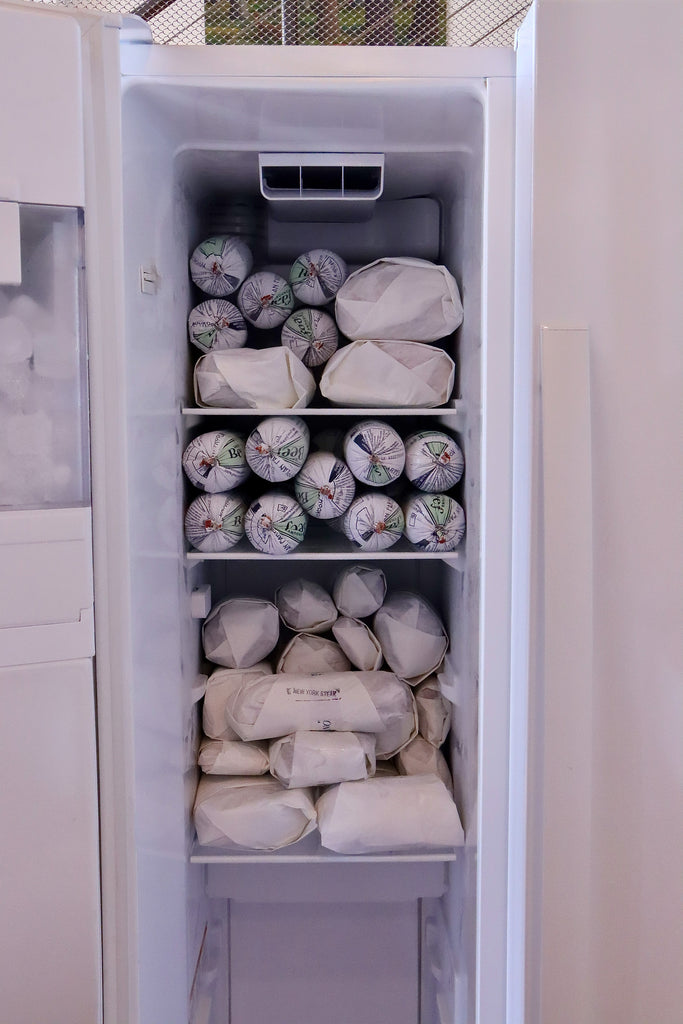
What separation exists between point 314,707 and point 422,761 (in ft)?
0.70

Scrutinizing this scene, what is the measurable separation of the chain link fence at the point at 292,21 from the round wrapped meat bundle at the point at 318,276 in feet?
1.23

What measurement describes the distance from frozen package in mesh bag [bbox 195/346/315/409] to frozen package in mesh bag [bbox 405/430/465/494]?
204 millimetres

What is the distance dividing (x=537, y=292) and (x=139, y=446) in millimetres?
522

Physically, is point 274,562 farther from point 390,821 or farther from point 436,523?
point 390,821

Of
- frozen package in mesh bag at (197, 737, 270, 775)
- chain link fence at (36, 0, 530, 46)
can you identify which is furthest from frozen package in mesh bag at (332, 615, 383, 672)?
chain link fence at (36, 0, 530, 46)

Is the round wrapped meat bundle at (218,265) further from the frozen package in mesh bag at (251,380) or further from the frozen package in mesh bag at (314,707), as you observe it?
the frozen package in mesh bag at (314,707)

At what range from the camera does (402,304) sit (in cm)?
122

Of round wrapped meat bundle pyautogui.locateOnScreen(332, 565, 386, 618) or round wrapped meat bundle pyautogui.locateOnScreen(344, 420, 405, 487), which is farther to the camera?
round wrapped meat bundle pyautogui.locateOnScreen(332, 565, 386, 618)

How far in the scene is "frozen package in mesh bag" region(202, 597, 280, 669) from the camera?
1.36 metres

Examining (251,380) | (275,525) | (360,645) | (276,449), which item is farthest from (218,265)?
(360,645)

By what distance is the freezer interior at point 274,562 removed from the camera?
99 cm

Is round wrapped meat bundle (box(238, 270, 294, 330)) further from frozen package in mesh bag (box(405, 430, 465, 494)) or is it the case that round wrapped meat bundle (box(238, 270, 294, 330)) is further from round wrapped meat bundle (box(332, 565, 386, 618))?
round wrapped meat bundle (box(332, 565, 386, 618))

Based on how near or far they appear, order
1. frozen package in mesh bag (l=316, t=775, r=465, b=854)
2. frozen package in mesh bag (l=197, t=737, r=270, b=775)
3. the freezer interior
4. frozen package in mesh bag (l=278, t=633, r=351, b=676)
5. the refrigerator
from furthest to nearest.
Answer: frozen package in mesh bag (l=278, t=633, r=351, b=676), frozen package in mesh bag (l=197, t=737, r=270, b=775), frozen package in mesh bag (l=316, t=775, r=465, b=854), the freezer interior, the refrigerator

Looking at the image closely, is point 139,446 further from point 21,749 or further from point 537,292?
point 537,292
